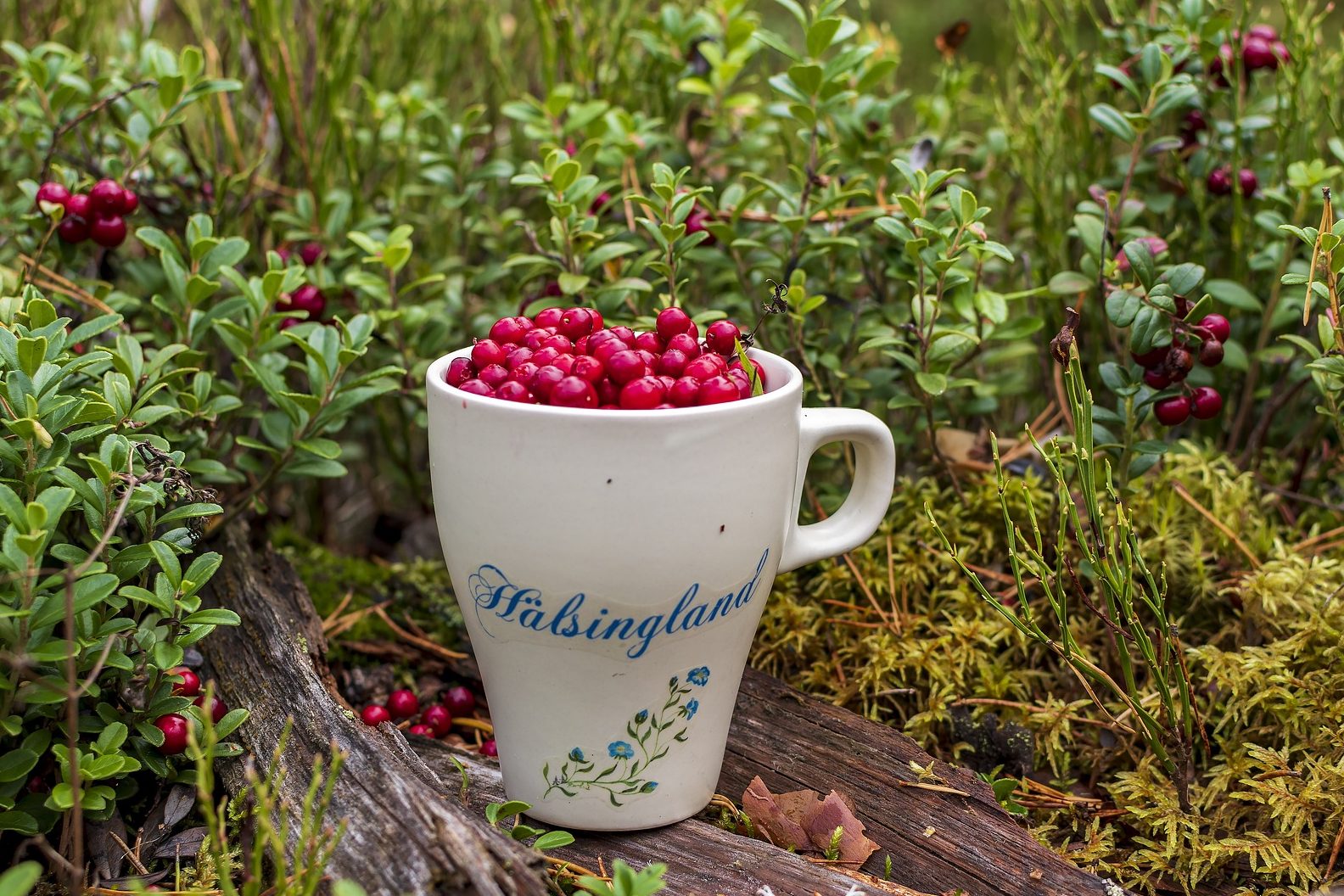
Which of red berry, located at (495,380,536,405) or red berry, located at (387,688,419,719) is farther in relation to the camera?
red berry, located at (387,688,419,719)

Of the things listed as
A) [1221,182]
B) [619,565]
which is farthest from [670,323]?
[1221,182]

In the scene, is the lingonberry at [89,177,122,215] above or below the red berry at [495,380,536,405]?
above

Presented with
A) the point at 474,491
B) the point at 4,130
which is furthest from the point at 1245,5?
the point at 4,130

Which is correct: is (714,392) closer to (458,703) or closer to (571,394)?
(571,394)

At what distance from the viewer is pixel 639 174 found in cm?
207

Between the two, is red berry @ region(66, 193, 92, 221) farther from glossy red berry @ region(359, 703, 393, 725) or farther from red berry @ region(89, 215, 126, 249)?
glossy red berry @ region(359, 703, 393, 725)

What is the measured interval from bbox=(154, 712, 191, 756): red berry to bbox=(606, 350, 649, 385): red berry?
63 centimetres

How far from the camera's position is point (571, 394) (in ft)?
3.73

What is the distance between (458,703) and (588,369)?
0.70 meters

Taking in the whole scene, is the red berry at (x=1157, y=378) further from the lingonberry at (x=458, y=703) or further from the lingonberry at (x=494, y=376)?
the lingonberry at (x=458, y=703)

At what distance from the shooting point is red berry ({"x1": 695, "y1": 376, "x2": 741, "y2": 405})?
1163mm

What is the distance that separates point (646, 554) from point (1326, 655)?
3.09ft

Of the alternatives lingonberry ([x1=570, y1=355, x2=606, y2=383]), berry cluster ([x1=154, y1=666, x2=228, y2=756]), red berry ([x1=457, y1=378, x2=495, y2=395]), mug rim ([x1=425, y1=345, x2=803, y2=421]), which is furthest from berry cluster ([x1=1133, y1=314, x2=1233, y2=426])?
berry cluster ([x1=154, y1=666, x2=228, y2=756])

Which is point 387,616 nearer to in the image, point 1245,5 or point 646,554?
point 646,554
